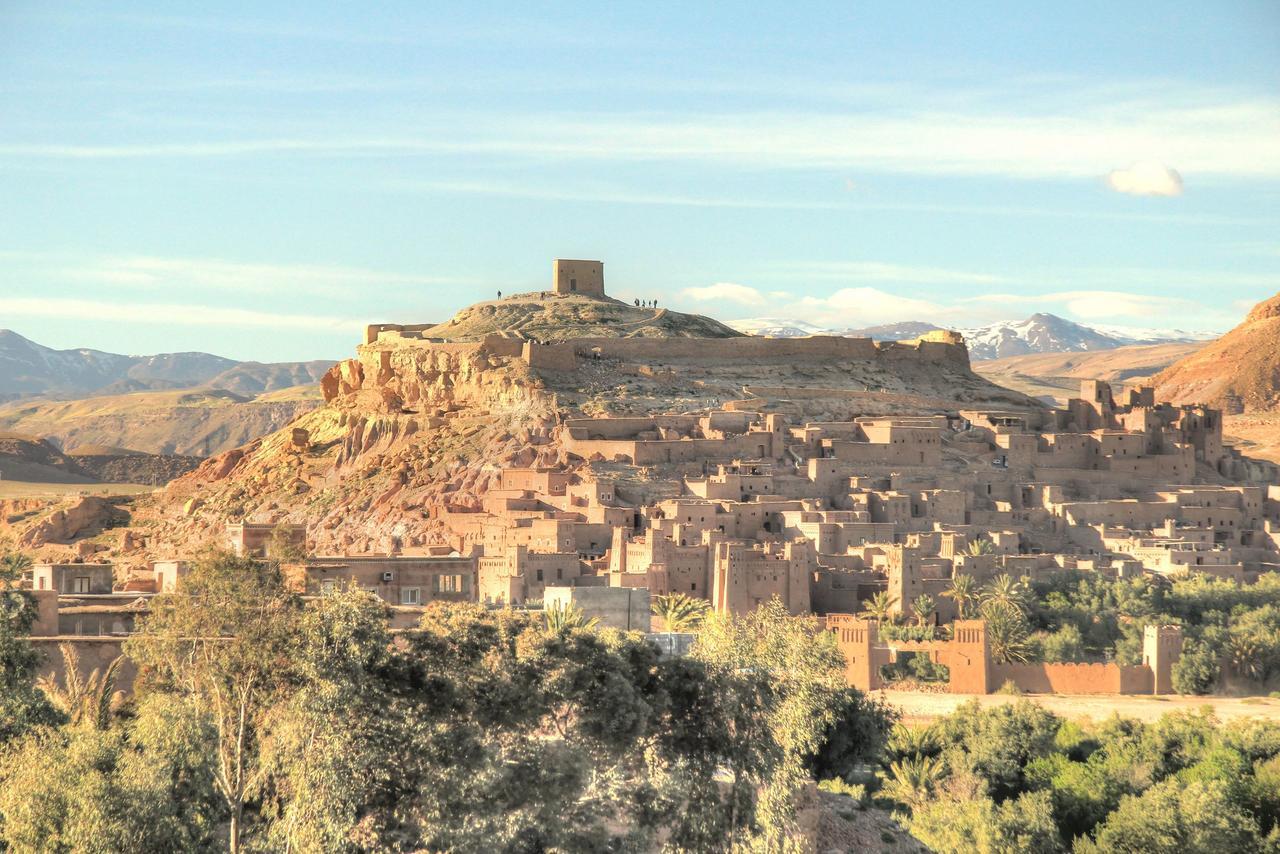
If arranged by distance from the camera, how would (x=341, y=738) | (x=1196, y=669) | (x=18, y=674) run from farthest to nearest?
(x=1196, y=669) < (x=18, y=674) < (x=341, y=738)

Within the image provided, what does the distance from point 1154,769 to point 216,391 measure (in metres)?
164

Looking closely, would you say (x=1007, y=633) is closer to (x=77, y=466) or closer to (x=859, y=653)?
(x=859, y=653)

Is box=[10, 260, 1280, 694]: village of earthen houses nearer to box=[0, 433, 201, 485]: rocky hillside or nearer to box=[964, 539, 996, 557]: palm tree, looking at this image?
box=[964, 539, 996, 557]: palm tree

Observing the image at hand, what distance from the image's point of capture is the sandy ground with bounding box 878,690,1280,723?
39094 millimetres

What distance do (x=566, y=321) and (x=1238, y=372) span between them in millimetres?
55773

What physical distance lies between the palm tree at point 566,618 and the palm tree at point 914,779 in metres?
5.96

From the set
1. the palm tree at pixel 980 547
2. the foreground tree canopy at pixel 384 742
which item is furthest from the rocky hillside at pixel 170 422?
the foreground tree canopy at pixel 384 742

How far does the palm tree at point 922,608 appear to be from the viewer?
142 ft

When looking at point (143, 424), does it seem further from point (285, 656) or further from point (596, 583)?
point (285, 656)

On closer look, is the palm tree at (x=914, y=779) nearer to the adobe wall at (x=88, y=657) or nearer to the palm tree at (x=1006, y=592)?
the palm tree at (x=1006, y=592)

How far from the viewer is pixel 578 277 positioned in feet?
237

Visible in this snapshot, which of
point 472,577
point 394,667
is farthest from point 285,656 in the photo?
point 472,577

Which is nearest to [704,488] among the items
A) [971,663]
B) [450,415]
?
[971,663]

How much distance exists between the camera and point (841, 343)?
6700 cm
